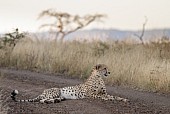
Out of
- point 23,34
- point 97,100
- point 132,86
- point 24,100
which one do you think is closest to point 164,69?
point 132,86

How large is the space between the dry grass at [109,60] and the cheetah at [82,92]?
1.83 m

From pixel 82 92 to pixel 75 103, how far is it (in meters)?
0.75

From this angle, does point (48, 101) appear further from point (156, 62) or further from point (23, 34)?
point (23, 34)

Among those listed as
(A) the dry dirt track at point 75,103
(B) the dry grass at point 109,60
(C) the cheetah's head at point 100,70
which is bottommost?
(A) the dry dirt track at point 75,103

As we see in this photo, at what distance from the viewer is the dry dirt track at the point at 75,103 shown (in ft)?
24.8

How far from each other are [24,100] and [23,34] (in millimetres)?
8393

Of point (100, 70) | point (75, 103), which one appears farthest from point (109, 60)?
point (75, 103)

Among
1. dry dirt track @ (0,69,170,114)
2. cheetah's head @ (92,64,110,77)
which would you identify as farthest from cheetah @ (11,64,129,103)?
dry dirt track @ (0,69,170,114)

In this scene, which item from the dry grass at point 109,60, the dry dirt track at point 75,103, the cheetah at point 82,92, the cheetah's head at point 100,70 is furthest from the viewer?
the dry grass at point 109,60

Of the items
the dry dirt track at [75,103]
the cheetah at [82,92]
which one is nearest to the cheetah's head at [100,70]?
the cheetah at [82,92]

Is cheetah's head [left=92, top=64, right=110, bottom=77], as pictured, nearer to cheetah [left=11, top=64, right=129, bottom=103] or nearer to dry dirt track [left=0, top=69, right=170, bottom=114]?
cheetah [left=11, top=64, right=129, bottom=103]

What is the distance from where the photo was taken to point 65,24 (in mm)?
28438

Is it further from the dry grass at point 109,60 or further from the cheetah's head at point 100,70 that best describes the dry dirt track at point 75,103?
the dry grass at point 109,60

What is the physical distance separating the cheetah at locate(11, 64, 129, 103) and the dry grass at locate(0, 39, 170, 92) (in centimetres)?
183
